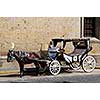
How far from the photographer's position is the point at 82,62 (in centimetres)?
778

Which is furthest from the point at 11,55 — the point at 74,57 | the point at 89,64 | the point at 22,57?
the point at 89,64

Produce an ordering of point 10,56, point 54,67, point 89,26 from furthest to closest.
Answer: point 89,26, point 54,67, point 10,56

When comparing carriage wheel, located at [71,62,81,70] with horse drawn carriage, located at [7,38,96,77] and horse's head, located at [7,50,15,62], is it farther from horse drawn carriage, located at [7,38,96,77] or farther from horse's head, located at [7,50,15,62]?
horse's head, located at [7,50,15,62]

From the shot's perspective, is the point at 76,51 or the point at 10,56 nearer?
the point at 10,56

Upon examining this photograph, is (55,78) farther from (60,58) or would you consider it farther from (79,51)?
(79,51)

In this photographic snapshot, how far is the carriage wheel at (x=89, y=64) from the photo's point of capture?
772 cm

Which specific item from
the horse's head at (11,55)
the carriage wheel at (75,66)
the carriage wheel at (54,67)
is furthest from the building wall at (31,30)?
the carriage wheel at (75,66)

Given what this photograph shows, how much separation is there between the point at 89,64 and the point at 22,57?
3.29ft

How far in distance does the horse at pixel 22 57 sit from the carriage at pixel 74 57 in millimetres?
221

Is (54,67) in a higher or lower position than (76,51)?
lower

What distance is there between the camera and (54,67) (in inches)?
302
